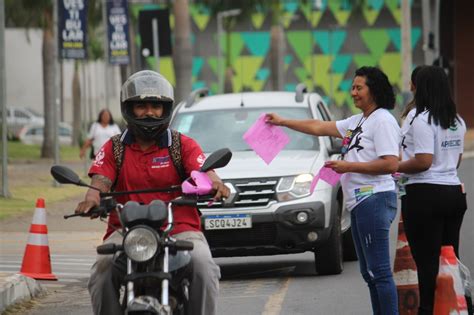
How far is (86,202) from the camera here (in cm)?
686

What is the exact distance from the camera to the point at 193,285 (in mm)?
6844

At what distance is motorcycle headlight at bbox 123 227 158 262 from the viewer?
6.32 metres

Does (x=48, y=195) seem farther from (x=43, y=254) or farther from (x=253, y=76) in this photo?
(x=253, y=76)

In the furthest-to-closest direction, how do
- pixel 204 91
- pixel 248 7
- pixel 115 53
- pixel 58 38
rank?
pixel 248 7 → pixel 115 53 → pixel 58 38 → pixel 204 91

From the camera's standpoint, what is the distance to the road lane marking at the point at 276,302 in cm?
1112

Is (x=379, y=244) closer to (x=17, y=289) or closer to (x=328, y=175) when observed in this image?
(x=328, y=175)

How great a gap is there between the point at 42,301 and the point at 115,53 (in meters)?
26.8

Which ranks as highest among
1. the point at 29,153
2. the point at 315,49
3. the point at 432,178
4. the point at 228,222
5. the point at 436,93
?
the point at 315,49

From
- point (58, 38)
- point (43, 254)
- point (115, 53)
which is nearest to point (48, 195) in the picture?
point (58, 38)

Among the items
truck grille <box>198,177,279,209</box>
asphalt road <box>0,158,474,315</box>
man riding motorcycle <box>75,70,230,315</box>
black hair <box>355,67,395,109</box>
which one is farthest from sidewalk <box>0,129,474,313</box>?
man riding motorcycle <box>75,70,230,315</box>

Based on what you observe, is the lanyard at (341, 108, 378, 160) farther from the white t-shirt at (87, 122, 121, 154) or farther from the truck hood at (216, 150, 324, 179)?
the white t-shirt at (87, 122, 121, 154)

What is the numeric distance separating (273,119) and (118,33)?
3037cm

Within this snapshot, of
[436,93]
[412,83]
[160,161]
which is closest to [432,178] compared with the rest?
[436,93]

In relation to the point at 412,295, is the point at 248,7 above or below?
above
